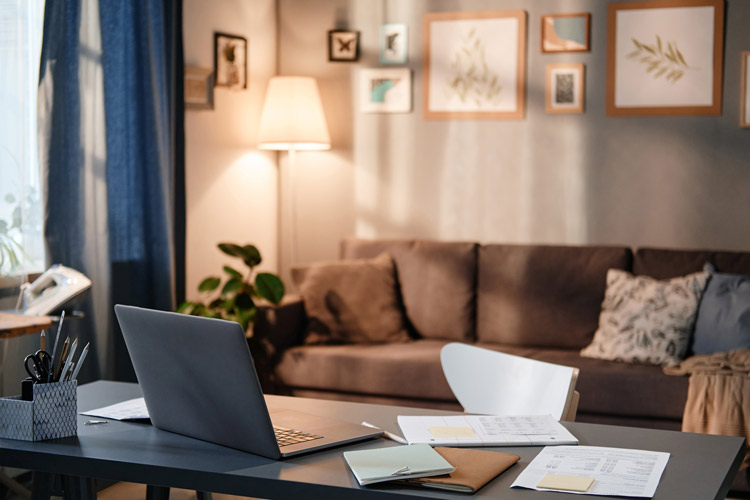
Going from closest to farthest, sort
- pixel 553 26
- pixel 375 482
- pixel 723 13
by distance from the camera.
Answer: pixel 375 482 → pixel 723 13 → pixel 553 26

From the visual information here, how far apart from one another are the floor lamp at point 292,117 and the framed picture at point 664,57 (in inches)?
60.0

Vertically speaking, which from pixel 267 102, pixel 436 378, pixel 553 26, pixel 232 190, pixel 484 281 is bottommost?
pixel 436 378

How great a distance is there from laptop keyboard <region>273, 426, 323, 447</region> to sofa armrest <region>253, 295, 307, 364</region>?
7.53 ft

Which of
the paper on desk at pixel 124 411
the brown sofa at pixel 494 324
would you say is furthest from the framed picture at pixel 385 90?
the paper on desk at pixel 124 411

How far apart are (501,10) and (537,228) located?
3.84 feet

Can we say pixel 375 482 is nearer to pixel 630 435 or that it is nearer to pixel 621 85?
pixel 630 435

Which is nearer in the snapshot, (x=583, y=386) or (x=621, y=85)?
(x=583, y=386)

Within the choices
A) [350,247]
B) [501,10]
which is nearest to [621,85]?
[501,10]

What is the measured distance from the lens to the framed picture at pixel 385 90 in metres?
4.71

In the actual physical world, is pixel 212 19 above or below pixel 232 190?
above

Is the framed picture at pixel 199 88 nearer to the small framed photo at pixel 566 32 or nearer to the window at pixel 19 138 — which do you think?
the window at pixel 19 138

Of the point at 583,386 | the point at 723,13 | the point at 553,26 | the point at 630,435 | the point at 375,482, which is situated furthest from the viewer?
the point at 553,26

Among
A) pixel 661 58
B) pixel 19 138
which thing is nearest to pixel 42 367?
pixel 19 138

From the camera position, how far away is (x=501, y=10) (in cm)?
452
